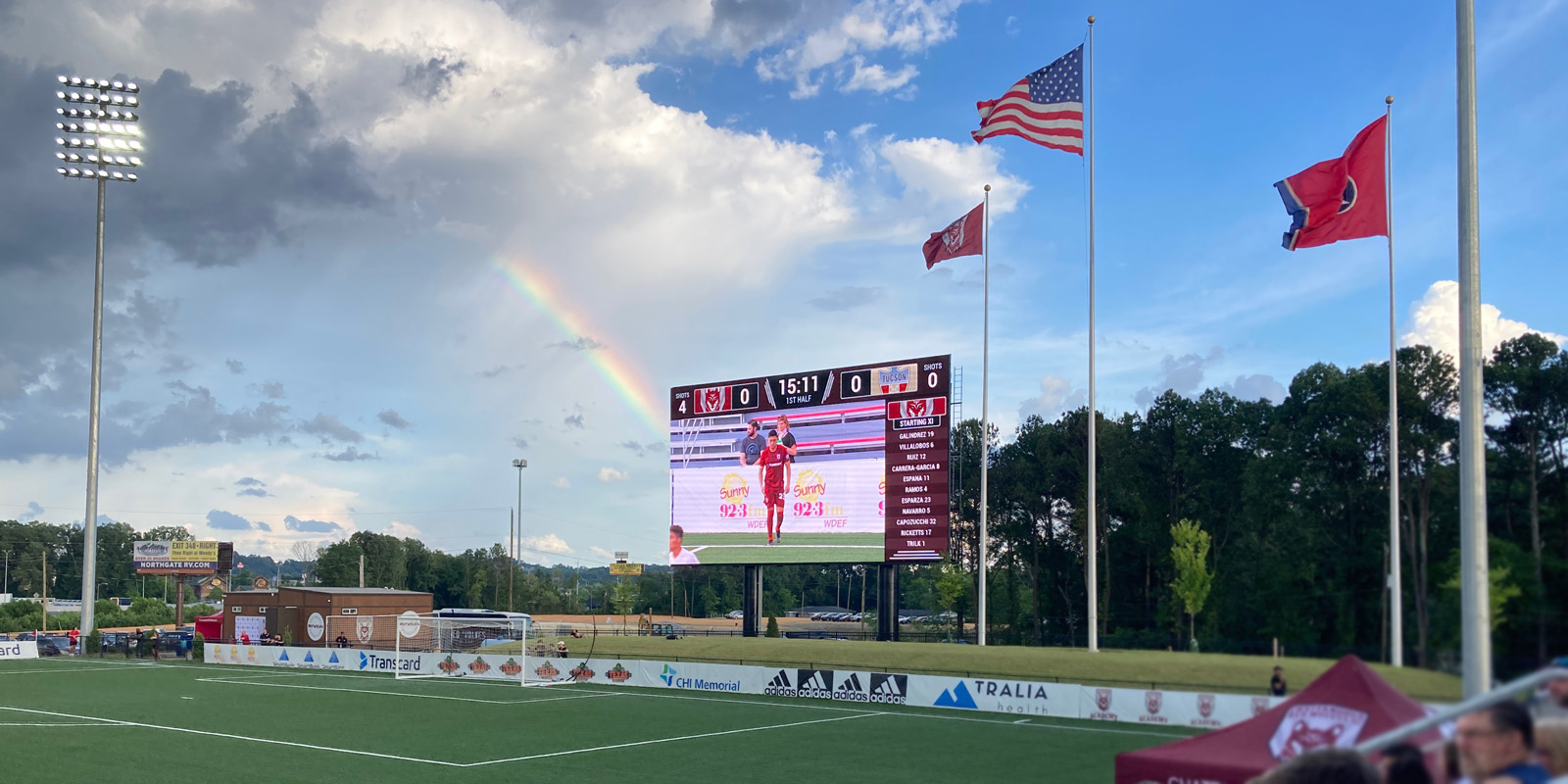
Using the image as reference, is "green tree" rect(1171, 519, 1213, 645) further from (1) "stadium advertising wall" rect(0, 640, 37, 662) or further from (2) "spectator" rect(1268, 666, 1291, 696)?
(1) "stadium advertising wall" rect(0, 640, 37, 662)

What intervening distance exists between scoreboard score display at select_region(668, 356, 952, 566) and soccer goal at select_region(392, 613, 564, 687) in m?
8.54

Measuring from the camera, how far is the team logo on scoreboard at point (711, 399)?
2079 inches

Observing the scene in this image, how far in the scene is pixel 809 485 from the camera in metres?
49.7

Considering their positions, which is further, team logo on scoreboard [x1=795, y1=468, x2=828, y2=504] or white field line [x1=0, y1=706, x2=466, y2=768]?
team logo on scoreboard [x1=795, y1=468, x2=828, y2=504]

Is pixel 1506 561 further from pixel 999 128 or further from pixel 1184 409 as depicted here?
pixel 1184 409

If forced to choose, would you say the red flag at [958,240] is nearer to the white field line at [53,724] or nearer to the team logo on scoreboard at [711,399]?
the team logo on scoreboard at [711,399]

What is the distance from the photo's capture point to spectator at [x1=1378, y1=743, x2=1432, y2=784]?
3.97 meters

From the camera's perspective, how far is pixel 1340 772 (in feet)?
11.4

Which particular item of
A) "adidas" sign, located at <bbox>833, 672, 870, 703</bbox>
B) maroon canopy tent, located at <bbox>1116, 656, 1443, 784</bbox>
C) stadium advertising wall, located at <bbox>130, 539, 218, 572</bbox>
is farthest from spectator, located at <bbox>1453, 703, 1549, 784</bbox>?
stadium advertising wall, located at <bbox>130, 539, 218, 572</bbox>

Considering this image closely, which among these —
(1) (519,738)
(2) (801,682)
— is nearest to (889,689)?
(2) (801,682)

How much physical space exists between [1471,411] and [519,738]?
87.7 feet

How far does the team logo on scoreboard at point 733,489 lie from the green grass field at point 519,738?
10895mm

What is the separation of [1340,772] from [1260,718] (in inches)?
244

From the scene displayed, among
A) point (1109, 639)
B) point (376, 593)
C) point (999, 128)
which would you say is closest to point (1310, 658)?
point (999, 128)
